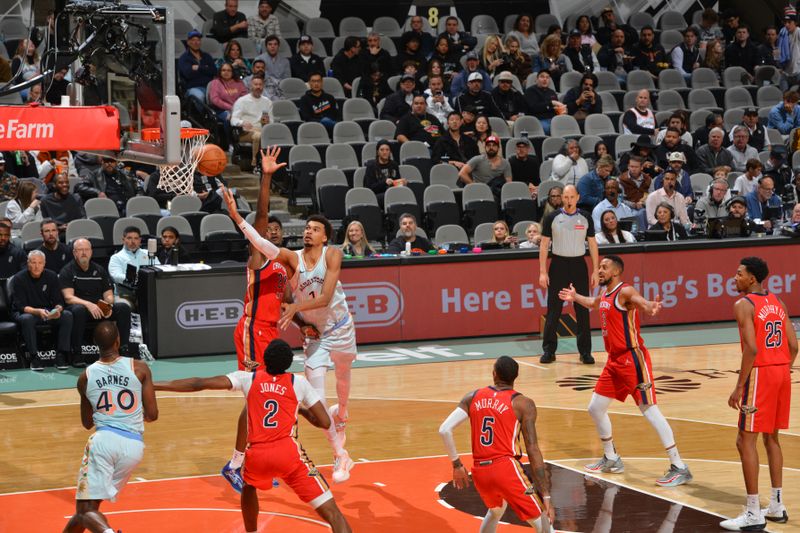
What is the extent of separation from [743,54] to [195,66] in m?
11.2

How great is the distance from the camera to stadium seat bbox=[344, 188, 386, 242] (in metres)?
17.0

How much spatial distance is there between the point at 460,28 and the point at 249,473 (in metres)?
17.0

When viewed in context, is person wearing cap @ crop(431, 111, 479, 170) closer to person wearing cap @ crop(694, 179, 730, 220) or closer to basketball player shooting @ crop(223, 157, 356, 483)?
person wearing cap @ crop(694, 179, 730, 220)

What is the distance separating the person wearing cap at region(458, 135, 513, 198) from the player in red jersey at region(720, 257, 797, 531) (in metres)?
10.3

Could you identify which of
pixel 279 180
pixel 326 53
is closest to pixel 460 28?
pixel 326 53

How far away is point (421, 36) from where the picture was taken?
2194cm

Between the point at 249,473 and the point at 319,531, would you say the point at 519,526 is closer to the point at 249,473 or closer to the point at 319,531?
the point at 319,531

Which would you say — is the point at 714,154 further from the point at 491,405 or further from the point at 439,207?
the point at 491,405

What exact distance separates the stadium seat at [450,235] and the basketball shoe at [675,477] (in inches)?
307

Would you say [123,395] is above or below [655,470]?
above

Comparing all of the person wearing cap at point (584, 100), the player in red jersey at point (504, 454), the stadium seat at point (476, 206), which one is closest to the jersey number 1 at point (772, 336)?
the player in red jersey at point (504, 454)

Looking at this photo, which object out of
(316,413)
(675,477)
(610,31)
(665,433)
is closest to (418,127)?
(610,31)

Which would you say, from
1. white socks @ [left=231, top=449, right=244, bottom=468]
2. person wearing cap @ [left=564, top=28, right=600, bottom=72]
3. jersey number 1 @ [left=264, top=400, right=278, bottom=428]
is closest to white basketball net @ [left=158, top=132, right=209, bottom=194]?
white socks @ [left=231, top=449, right=244, bottom=468]

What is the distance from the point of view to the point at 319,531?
321 inches
